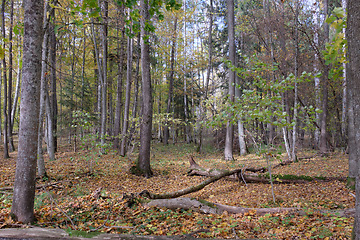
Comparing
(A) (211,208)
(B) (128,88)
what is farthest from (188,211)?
(B) (128,88)

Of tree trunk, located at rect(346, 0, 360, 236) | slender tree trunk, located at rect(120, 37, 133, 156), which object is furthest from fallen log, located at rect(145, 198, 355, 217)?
slender tree trunk, located at rect(120, 37, 133, 156)

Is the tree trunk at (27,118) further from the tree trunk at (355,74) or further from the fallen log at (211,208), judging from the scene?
the tree trunk at (355,74)

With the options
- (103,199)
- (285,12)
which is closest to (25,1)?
(103,199)

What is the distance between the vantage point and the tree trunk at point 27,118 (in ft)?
11.3

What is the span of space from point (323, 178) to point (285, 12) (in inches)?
345

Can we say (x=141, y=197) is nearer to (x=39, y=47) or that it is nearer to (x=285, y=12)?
(x=39, y=47)

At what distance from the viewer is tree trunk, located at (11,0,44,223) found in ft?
11.3

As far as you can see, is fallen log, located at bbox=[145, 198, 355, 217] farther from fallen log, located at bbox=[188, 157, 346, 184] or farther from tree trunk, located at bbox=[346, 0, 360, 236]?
tree trunk, located at bbox=[346, 0, 360, 236]

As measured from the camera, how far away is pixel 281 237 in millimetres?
3131

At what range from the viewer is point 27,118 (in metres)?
3.46

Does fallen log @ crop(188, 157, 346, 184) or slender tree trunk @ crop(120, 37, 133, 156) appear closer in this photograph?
fallen log @ crop(188, 157, 346, 184)

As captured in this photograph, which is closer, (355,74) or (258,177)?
(355,74)

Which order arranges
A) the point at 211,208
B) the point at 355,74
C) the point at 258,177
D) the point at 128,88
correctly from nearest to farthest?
the point at 355,74 → the point at 211,208 → the point at 258,177 → the point at 128,88

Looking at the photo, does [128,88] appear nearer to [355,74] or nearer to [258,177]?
[258,177]
